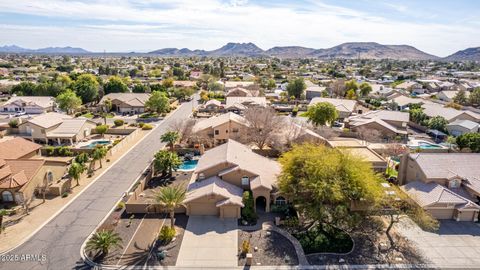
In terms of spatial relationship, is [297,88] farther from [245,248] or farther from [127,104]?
[245,248]

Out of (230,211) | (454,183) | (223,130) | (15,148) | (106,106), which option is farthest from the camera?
(106,106)

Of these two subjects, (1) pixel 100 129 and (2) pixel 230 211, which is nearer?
(2) pixel 230 211

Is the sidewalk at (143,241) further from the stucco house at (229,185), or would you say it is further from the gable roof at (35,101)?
the gable roof at (35,101)

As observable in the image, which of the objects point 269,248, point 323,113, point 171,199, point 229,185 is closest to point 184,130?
point 229,185

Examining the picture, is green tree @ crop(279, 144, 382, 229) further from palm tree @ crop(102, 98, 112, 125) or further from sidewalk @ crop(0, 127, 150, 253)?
palm tree @ crop(102, 98, 112, 125)

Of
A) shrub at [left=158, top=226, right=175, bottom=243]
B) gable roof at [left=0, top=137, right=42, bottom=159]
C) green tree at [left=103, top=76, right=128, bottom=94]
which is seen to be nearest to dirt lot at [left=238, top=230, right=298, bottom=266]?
shrub at [left=158, top=226, right=175, bottom=243]

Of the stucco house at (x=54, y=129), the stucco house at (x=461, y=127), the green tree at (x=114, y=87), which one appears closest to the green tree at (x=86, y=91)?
the green tree at (x=114, y=87)

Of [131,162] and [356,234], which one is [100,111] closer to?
[131,162]
